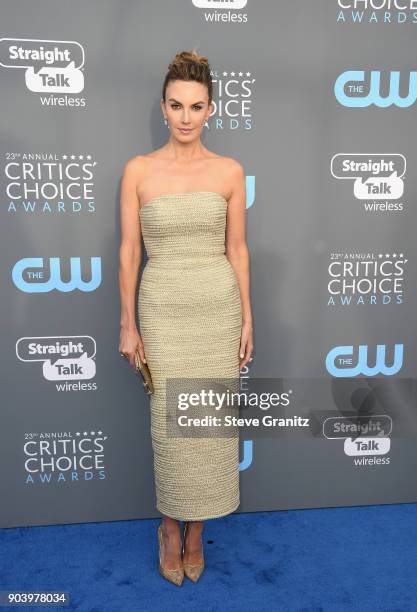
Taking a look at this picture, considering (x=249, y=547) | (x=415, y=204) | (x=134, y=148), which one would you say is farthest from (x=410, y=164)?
(x=249, y=547)

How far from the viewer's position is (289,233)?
2908 millimetres

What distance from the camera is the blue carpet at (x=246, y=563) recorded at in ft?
7.95

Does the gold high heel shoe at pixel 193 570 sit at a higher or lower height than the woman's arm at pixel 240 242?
lower

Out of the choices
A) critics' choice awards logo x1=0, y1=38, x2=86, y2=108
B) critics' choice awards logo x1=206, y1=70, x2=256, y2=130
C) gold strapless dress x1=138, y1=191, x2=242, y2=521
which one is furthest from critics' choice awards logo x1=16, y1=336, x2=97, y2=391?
critics' choice awards logo x1=206, y1=70, x2=256, y2=130

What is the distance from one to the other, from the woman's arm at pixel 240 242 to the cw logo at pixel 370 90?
73 centimetres

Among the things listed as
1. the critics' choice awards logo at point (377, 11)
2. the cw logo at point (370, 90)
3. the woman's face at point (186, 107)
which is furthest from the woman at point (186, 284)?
the critics' choice awards logo at point (377, 11)

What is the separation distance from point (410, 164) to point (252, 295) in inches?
41.8

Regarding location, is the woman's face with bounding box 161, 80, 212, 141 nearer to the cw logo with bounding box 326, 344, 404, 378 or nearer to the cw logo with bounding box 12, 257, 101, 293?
the cw logo with bounding box 12, 257, 101, 293

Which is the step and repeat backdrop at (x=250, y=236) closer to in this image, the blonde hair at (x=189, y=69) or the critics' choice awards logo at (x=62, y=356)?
the critics' choice awards logo at (x=62, y=356)

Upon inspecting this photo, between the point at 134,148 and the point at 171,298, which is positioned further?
the point at 134,148

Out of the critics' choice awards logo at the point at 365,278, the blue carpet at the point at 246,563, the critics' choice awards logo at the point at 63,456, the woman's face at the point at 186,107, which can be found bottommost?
the blue carpet at the point at 246,563

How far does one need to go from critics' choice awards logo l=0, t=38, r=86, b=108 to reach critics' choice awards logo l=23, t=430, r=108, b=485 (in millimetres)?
1665

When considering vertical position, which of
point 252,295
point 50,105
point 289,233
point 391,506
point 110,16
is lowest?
point 391,506

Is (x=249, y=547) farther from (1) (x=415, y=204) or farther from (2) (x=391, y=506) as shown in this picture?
(1) (x=415, y=204)
